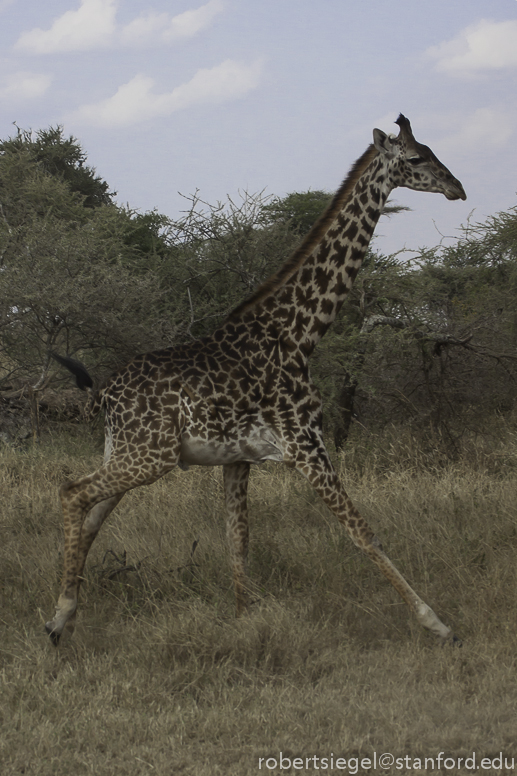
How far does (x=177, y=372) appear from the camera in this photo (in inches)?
182

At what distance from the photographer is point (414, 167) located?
497 centimetres

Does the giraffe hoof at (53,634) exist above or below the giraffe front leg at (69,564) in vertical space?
below

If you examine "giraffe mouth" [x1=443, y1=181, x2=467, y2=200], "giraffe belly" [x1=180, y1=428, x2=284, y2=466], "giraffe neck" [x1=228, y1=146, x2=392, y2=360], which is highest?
"giraffe mouth" [x1=443, y1=181, x2=467, y2=200]

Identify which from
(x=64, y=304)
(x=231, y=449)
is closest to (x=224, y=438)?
(x=231, y=449)

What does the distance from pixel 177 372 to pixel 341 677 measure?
201cm

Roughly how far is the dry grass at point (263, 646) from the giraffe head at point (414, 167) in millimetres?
2543

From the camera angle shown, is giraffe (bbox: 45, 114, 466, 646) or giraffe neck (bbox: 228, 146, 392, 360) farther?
giraffe neck (bbox: 228, 146, 392, 360)

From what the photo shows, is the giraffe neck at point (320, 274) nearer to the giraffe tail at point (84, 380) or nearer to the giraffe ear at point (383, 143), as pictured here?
the giraffe ear at point (383, 143)

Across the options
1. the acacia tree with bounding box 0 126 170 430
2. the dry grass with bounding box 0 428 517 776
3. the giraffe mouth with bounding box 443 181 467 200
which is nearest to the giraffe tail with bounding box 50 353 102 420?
the dry grass with bounding box 0 428 517 776

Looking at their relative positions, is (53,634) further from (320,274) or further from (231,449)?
(320,274)

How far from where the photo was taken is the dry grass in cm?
329

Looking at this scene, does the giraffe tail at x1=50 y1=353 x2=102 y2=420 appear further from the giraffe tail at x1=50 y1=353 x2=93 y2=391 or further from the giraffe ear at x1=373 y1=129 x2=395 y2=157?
the giraffe ear at x1=373 y1=129 x2=395 y2=157

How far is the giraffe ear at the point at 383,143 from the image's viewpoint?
15.8ft

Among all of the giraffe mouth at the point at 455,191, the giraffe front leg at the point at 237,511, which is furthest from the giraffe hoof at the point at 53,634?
the giraffe mouth at the point at 455,191
